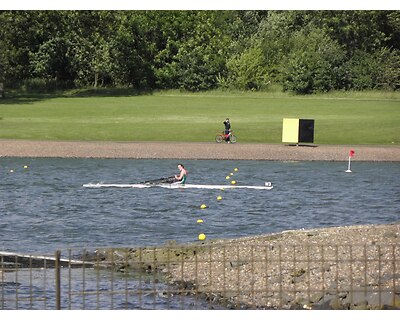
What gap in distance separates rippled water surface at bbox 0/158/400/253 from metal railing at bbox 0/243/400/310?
5.66 metres

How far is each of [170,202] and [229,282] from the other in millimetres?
18270

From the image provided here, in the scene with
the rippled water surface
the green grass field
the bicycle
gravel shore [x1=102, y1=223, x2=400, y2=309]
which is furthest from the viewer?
the green grass field

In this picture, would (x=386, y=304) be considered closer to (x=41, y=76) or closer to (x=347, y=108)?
(x=347, y=108)

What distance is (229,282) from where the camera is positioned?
68.4 feet

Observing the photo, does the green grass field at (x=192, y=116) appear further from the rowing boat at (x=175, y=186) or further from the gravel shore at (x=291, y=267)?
the gravel shore at (x=291, y=267)

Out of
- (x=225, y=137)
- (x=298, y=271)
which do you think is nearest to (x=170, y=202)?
(x=298, y=271)

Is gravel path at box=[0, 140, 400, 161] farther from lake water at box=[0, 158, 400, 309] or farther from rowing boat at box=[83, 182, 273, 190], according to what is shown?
rowing boat at box=[83, 182, 273, 190]

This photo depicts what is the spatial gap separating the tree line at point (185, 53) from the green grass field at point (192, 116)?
206 centimetres

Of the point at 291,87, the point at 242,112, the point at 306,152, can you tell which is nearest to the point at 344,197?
the point at 306,152

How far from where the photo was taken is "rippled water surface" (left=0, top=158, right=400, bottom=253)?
31094mm

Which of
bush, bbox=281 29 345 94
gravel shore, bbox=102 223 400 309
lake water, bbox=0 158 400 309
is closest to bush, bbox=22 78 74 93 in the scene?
bush, bbox=281 29 345 94

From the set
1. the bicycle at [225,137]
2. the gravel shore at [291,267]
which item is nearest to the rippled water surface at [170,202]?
the bicycle at [225,137]
